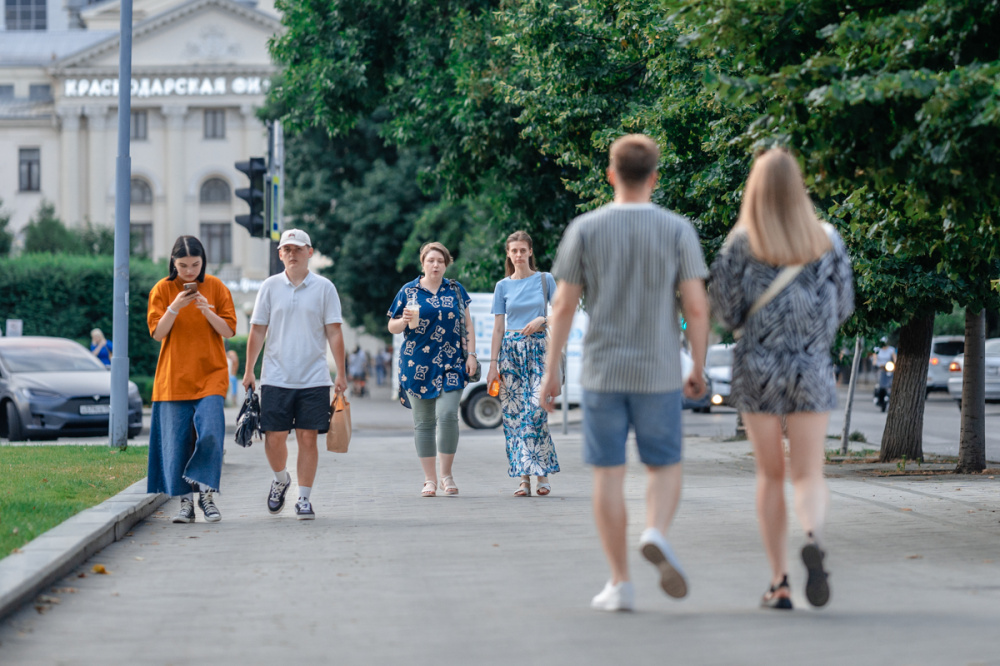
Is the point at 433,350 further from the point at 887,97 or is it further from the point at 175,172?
the point at 175,172

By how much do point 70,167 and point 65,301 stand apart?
3602cm

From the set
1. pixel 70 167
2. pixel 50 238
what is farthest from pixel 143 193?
pixel 50 238

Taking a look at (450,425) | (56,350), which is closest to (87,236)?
(56,350)

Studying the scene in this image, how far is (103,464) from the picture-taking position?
1178 cm

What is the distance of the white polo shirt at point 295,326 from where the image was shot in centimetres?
833

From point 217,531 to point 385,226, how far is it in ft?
116

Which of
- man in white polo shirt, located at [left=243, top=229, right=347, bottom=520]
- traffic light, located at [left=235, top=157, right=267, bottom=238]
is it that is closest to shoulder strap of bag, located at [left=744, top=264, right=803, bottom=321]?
man in white polo shirt, located at [left=243, top=229, right=347, bottom=520]

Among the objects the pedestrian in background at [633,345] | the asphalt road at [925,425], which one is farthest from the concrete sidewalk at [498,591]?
the asphalt road at [925,425]

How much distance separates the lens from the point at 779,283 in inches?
203

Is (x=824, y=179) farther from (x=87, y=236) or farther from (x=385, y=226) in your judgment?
(x=87, y=236)

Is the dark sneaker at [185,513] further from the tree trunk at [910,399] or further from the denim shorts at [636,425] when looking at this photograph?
the tree trunk at [910,399]

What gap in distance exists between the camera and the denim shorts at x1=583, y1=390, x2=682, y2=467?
200 inches

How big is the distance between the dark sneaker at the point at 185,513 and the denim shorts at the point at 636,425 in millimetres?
4125

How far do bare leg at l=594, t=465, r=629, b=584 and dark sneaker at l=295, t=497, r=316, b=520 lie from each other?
3.72 m
